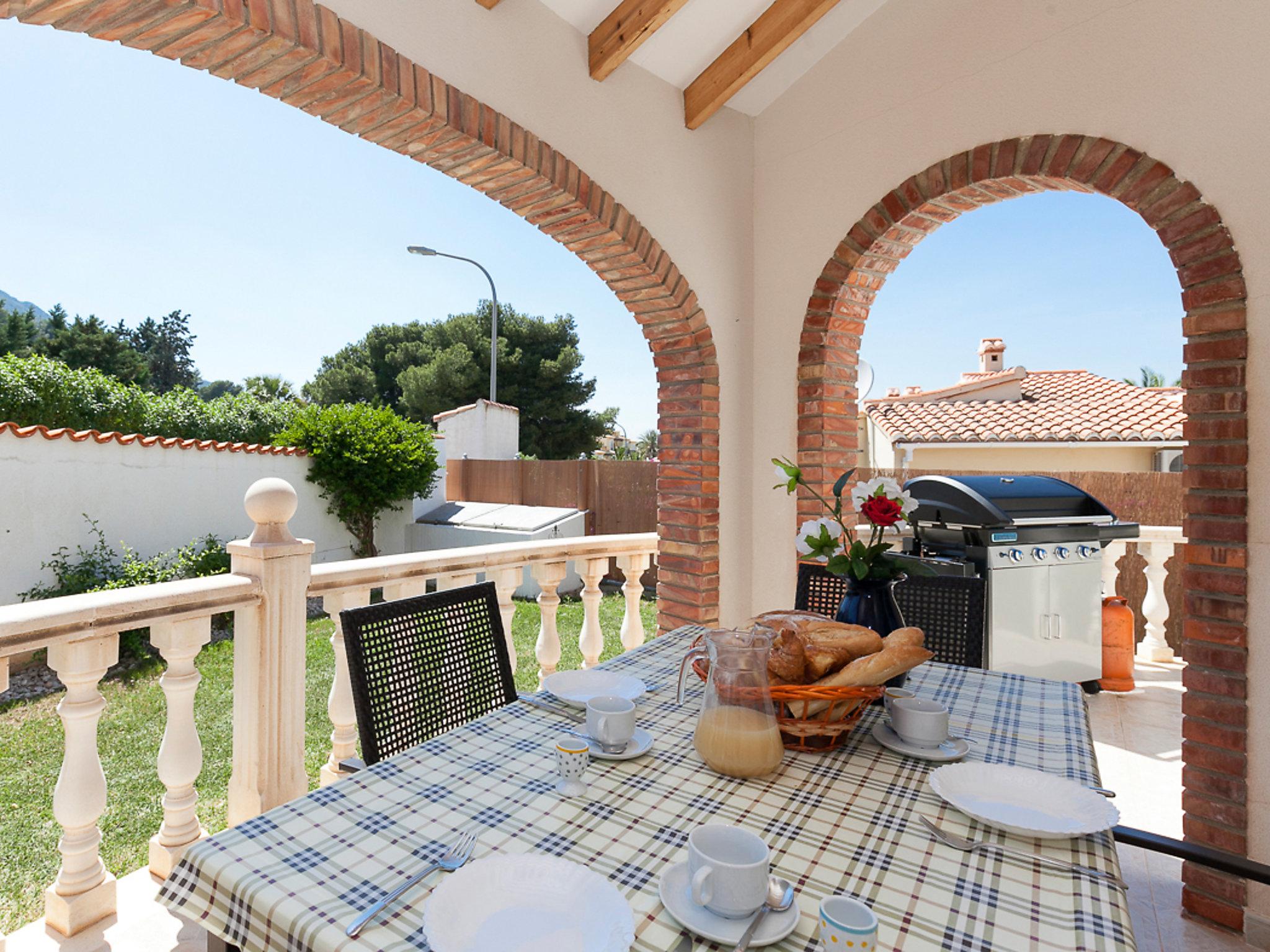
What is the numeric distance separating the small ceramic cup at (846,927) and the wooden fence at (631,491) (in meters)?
3.61

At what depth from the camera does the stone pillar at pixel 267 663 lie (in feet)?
5.65

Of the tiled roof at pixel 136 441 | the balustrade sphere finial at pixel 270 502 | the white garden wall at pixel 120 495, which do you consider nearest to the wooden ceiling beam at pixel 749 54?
the balustrade sphere finial at pixel 270 502

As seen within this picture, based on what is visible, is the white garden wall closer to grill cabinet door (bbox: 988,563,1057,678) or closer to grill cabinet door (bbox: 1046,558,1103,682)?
grill cabinet door (bbox: 988,563,1057,678)

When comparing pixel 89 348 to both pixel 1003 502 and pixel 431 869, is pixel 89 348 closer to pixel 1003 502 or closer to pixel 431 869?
pixel 1003 502

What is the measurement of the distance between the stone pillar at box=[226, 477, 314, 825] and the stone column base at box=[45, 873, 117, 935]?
11.3 inches

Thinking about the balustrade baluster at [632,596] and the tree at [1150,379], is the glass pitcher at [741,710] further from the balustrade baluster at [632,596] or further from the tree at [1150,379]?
the tree at [1150,379]

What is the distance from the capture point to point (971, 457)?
846cm

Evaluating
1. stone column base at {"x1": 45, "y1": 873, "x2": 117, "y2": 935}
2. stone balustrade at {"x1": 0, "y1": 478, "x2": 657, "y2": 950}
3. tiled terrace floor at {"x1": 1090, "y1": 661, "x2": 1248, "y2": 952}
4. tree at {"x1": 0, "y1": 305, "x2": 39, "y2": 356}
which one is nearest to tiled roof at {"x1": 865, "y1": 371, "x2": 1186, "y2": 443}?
tiled terrace floor at {"x1": 1090, "y1": 661, "x2": 1248, "y2": 952}

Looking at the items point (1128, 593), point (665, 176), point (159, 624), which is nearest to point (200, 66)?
point (159, 624)

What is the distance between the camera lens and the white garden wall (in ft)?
19.7

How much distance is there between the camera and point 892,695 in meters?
1.32

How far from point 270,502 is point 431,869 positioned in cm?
123

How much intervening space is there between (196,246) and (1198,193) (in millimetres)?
29260

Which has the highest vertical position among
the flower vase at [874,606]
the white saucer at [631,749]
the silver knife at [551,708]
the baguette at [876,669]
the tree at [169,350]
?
the tree at [169,350]
